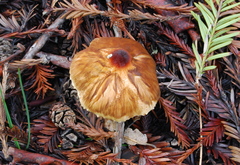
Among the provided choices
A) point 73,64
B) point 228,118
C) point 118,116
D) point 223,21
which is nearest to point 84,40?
point 73,64

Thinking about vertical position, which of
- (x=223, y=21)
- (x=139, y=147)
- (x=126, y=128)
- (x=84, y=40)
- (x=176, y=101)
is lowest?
(x=139, y=147)

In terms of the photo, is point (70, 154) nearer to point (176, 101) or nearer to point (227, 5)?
point (176, 101)

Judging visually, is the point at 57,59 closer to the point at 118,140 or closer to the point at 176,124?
the point at 118,140

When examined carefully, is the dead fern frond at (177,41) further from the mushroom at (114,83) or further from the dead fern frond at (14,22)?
the dead fern frond at (14,22)

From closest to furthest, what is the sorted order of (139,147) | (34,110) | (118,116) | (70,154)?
(118,116) < (70,154) < (139,147) < (34,110)

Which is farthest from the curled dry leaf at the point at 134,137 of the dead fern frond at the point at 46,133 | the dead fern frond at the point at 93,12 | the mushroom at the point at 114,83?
the dead fern frond at the point at 93,12

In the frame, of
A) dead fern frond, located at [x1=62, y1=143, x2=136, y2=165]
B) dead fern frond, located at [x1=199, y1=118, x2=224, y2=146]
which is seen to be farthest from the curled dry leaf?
dead fern frond, located at [x1=199, y1=118, x2=224, y2=146]
